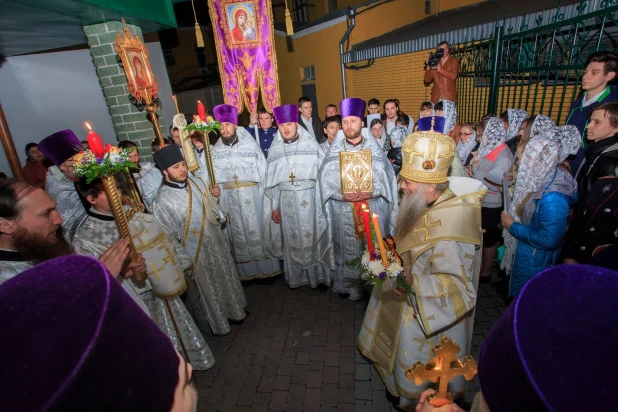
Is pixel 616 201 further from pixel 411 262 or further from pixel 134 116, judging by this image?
pixel 134 116

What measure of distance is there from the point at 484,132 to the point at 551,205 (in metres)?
1.69

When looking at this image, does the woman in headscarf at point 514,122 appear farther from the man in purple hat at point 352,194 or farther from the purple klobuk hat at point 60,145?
the purple klobuk hat at point 60,145

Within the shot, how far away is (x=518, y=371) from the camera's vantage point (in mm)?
727

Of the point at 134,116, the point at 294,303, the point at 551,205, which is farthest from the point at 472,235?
the point at 134,116

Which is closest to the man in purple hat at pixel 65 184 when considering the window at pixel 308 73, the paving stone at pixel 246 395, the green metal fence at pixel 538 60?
the paving stone at pixel 246 395

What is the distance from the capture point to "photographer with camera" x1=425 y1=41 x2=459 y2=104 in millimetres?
7199

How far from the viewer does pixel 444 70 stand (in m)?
7.24

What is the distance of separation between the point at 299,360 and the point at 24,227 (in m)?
2.90

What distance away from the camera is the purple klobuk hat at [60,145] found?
2754 mm

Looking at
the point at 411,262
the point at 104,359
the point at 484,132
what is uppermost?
the point at 104,359

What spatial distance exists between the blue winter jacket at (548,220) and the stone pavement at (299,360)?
1166 mm

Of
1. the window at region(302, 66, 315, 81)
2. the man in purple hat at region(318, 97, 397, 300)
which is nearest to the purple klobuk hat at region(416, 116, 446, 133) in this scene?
the man in purple hat at region(318, 97, 397, 300)

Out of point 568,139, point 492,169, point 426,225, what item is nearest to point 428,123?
point 492,169

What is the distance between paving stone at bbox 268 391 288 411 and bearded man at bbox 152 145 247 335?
1164 mm
